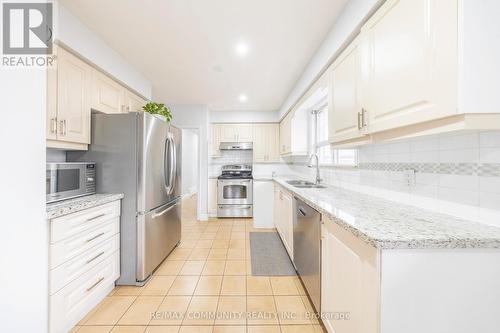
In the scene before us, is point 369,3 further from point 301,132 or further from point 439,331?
point 301,132

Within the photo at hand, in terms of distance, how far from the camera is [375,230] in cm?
100

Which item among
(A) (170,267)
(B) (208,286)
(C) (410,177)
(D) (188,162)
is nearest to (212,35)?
(C) (410,177)

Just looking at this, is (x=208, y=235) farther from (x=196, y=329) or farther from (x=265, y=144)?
(x=265, y=144)

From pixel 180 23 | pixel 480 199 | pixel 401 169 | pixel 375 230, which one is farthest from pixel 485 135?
pixel 180 23

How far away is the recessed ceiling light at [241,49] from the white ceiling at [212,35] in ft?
0.15

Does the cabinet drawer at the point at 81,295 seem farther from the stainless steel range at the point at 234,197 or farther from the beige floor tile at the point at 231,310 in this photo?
the stainless steel range at the point at 234,197

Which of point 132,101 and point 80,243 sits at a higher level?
point 132,101

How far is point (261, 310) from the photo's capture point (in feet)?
5.94

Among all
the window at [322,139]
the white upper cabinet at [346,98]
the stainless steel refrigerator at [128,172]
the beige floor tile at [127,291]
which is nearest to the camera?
the white upper cabinet at [346,98]

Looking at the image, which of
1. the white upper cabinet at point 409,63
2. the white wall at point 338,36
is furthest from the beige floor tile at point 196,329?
the white wall at point 338,36

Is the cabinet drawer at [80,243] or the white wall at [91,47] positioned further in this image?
the white wall at [91,47]

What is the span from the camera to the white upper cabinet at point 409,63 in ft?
2.83

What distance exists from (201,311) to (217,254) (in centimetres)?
114

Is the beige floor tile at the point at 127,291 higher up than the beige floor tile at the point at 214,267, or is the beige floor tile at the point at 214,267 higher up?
the beige floor tile at the point at 214,267
